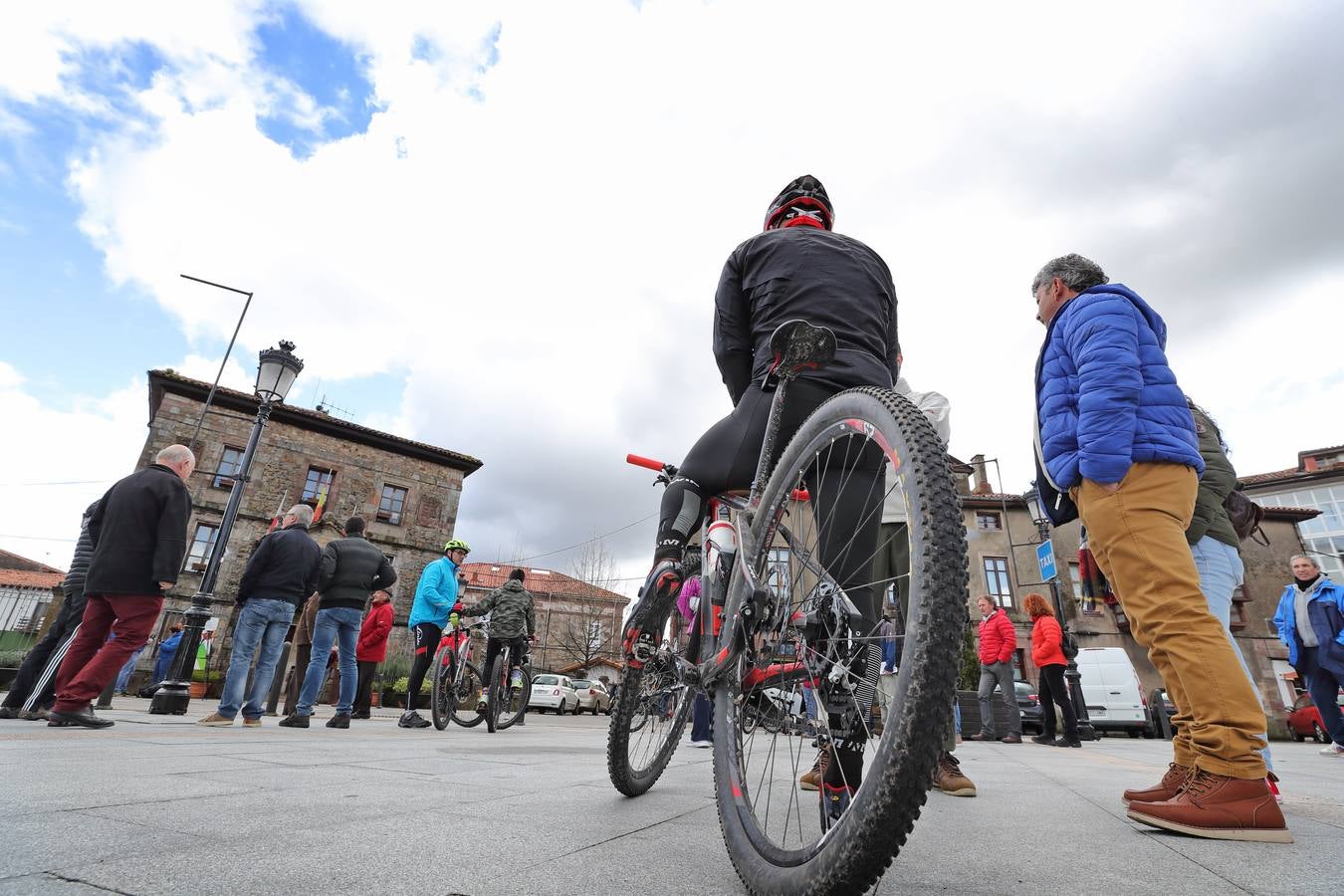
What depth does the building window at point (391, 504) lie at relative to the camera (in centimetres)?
2753

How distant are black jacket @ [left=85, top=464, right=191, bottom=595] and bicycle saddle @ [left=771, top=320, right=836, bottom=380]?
4.03 m

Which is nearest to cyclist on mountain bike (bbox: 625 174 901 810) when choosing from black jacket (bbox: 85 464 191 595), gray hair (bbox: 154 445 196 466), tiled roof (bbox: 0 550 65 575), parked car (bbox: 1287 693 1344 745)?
black jacket (bbox: 85 464 191 595)

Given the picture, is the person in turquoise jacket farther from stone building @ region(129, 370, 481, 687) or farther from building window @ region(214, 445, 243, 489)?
building window @ region(214, 445, 243, 489)

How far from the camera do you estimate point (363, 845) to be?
127cm

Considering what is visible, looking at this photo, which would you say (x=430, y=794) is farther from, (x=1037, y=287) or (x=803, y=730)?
(x=1037, y=287)

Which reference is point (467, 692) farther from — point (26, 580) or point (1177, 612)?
point (26, 580)

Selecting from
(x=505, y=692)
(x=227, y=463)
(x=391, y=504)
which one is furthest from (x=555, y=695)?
(x=505, y=692)

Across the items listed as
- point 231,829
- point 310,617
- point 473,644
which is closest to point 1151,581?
point 231,829

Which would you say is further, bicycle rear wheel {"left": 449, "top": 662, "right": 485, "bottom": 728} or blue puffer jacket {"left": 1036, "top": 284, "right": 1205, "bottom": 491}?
bicycle rear wheel {"left": 449, "top": 662, "right": 485, "bottom": 728}

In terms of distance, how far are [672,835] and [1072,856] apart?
90 centimetres

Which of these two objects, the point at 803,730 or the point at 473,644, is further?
the point at 473,644

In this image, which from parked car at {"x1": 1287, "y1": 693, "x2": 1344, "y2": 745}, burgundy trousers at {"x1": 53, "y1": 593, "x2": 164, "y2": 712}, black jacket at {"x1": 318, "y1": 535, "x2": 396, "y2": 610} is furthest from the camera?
parked car at {"x1": 1287, "y1": 693, "x2": 1344, "y2": 745}

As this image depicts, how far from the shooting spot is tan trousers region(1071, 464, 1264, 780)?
6.28ft

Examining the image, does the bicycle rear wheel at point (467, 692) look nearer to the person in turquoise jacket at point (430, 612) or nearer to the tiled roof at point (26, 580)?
the person in turquoise jacket at point (430, 612)
